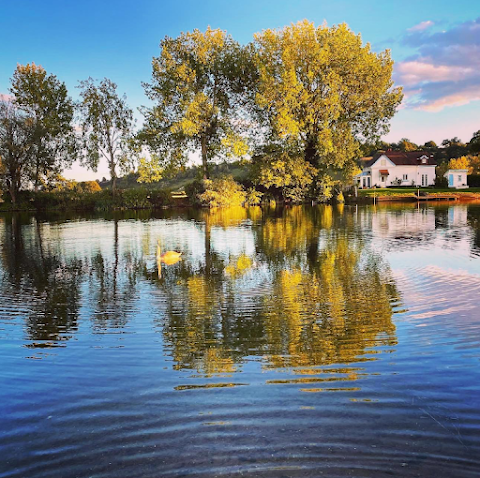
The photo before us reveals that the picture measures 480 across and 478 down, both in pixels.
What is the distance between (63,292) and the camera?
1255 cm

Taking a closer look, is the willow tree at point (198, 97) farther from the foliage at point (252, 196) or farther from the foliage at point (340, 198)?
the foliage at point (340, 198)

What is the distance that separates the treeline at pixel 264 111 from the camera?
50.6 meters

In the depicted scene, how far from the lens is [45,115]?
68.3 m

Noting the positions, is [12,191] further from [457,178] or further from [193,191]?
[457,178]

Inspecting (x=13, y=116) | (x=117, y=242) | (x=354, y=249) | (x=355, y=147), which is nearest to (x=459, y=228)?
(x=354, y=249)

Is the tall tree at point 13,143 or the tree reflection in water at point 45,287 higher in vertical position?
the tall tree at point 13,143

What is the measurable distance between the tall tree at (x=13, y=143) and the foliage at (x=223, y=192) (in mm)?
28509

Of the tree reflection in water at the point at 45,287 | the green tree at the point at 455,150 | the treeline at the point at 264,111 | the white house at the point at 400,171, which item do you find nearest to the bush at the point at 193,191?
the treeline at the point at 264,111

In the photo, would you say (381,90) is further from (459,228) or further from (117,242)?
(117,242)

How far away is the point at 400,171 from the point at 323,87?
1840 inches

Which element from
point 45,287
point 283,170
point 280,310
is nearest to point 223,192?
point 283,170

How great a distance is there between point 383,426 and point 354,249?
14.7 metres

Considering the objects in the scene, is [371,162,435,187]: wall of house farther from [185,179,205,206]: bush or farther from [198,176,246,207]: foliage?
[198,176,246,207]: foliage

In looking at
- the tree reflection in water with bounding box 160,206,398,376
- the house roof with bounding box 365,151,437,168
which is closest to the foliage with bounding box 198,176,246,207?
the tree reflection in water with bounding box 160,206,398,376
